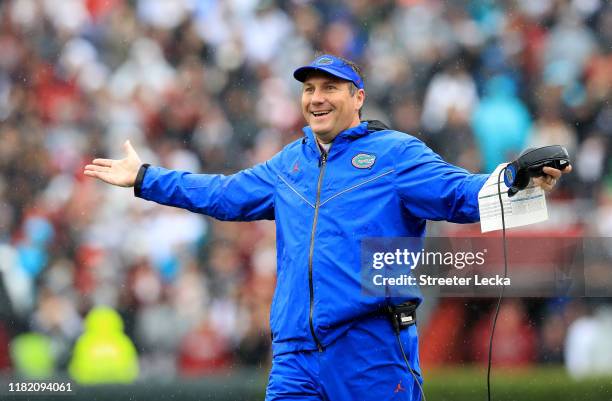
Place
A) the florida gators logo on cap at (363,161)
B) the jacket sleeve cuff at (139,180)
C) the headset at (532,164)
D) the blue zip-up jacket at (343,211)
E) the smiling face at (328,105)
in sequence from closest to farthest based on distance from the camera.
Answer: the headset at (532,164), the blue zip-up jacket at (343,211), the florida gators logo on cap at (363,161), the smiling face at (328,105), the jacket sleeve cuff at (139,180)

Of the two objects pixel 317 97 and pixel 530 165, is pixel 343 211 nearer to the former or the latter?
pixel 317 97

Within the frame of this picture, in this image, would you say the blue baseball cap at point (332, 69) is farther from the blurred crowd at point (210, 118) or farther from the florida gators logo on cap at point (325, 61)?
the blurred crowd at point (210, 118)

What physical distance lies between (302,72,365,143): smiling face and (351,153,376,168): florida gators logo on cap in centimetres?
16

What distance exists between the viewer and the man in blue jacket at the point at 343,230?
4.35 m

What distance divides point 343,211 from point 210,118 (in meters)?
4.74

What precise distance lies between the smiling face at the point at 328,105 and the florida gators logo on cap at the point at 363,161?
0.16 m

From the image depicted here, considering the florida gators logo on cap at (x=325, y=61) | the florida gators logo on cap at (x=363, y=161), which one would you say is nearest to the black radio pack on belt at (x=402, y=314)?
the florida gators logo on cap at (x=363, y=161)

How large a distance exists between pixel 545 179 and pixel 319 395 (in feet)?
4.12

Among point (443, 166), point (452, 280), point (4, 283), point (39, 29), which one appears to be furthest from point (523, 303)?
point (39, 29)

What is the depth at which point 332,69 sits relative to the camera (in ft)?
15.3

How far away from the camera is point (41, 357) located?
7914 mm

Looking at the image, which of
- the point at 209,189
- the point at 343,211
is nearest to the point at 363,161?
the point at 343,211

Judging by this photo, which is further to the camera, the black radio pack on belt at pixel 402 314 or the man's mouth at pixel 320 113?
the man's mouth at pixel 320 113

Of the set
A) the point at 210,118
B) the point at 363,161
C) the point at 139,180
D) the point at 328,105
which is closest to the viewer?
the point at 363,161
